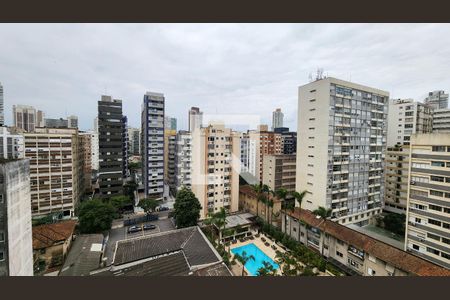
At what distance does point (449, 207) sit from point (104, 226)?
62.4ft

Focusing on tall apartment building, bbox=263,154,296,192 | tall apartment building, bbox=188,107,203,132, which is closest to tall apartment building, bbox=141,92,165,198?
tall apartment building, bbox=188,107,203,132

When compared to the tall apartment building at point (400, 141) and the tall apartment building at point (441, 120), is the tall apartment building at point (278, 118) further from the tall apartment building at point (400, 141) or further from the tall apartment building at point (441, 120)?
the tall apartment building at point (441, 120)

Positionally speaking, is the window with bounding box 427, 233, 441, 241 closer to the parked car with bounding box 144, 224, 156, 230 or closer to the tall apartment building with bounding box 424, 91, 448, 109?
the parked car with bounding box 144, 224, 156, 230

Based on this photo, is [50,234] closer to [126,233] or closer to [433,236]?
[126,233]

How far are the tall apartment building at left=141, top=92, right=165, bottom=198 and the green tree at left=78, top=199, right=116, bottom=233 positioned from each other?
311 inches

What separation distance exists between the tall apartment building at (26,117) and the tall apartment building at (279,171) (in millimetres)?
25460

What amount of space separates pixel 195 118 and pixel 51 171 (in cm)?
1215

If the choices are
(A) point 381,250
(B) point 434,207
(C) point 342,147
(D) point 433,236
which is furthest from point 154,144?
(D) point 433,236

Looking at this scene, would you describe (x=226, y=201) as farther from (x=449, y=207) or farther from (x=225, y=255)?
(x=449, y=207)

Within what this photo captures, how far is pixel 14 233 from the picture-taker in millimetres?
6840

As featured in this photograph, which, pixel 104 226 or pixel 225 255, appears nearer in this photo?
pixel 225 255

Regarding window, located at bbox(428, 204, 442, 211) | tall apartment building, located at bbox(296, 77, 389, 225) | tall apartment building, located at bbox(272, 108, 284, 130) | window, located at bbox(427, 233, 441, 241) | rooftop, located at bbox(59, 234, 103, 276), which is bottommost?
rooftop, located at bbox(59, 234, 103, 276)

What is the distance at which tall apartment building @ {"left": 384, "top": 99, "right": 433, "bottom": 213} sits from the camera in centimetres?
1702

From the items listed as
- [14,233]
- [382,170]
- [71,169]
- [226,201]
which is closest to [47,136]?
[71,169]
